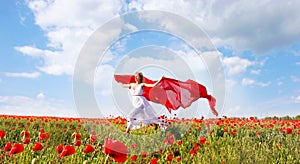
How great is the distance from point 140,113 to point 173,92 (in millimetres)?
1194

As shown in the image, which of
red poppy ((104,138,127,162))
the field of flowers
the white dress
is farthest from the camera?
the white dress

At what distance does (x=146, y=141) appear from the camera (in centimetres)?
641

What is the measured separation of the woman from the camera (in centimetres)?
898

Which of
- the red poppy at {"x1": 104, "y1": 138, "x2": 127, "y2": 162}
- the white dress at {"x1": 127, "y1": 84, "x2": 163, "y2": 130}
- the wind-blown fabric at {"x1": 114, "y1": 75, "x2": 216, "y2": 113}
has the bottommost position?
the red poppy at {"x1": 104, "y1": 138, "x2": 127, "y2": 162}

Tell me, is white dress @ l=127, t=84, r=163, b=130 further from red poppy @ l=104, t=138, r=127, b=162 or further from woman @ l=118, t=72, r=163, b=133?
red poppy @ l=104, t=138, r=127, b=162

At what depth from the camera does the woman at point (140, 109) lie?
8977 mm


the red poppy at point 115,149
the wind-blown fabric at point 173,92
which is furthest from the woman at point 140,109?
the red poppy at point 115,149

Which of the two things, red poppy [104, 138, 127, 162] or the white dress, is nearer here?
red poppy [104, 138, 127, 162]

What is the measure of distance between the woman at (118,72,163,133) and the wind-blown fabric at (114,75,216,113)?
444 mm

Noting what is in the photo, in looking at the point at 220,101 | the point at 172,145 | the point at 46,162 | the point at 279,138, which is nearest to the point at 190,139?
the point at 172,145

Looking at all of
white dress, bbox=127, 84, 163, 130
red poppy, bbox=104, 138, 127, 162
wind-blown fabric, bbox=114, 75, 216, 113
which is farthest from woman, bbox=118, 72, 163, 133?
red poppy, bbox=104, 138, 127, 162

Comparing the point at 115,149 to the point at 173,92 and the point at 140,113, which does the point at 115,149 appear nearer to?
the point at 140,113

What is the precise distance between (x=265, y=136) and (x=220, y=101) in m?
2.12

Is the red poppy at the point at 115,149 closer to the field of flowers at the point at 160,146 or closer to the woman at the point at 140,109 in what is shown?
the field of flowers at the point at 160,146
